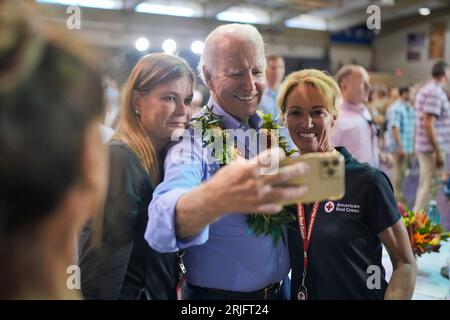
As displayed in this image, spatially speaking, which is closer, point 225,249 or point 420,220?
point 225,249

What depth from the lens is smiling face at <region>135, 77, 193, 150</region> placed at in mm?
880

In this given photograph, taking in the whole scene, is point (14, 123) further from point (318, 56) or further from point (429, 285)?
point (318, 56)

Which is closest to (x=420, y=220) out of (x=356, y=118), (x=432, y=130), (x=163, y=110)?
(x=356, y=118)

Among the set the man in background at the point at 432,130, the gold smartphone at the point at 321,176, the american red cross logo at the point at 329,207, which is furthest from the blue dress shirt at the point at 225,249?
the man in background at the point at 432,130

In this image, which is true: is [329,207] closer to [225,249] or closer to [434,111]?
[225,249]

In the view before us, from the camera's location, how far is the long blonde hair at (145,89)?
0.85 meters

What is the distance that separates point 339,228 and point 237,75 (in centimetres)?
36

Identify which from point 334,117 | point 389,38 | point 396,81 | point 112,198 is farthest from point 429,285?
point 389,38

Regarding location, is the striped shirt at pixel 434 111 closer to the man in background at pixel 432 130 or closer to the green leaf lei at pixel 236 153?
the man in background at pixel 432 130

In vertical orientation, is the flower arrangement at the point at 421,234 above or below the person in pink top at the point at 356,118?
below

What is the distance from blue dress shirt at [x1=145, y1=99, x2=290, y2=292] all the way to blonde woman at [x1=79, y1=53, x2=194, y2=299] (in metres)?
0.05

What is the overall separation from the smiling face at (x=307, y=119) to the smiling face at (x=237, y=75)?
0.08 metres

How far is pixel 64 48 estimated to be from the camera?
15.6 inches

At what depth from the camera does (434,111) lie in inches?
128
